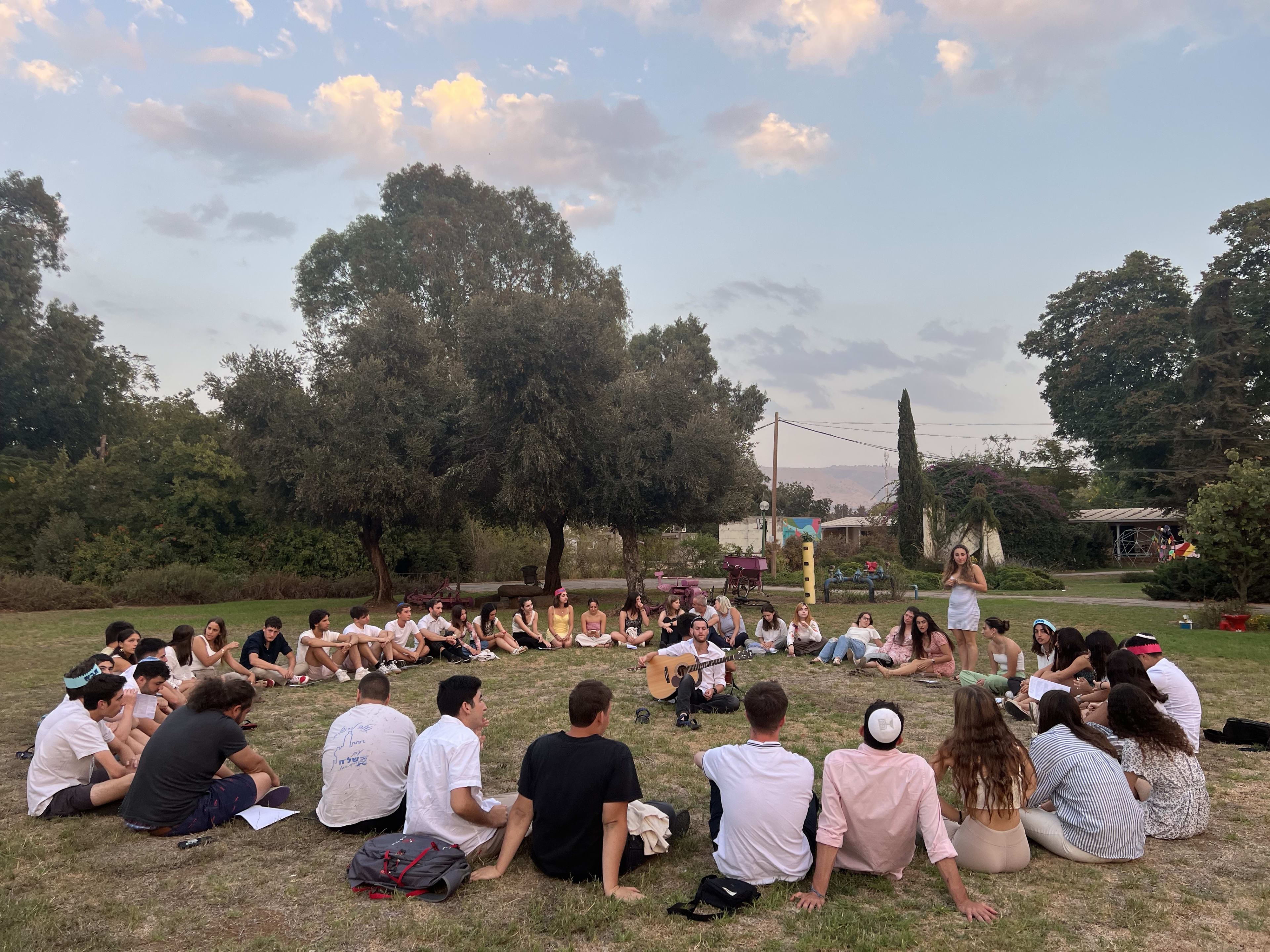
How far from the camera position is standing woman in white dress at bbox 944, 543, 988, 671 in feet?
32.0

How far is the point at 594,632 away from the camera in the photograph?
1382 cm

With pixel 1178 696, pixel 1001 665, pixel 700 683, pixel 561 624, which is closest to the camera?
pixel 1178 696

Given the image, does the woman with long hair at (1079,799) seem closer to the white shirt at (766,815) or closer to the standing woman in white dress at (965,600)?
the white shirt at (766,815)

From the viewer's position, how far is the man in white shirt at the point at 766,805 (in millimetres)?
4109

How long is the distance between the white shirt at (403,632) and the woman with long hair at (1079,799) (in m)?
9.11

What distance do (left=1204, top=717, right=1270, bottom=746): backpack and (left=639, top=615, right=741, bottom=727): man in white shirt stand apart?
435 cm

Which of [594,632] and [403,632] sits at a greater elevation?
[403,632]

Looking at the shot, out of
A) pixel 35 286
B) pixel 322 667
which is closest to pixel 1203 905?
pixel 322 667

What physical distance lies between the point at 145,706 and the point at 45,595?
1940cm

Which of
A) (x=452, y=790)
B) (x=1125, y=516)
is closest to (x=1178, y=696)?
(x=452, y=790)

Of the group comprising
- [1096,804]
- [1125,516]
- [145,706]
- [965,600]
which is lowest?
[145,706]

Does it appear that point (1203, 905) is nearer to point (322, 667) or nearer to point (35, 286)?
point (322, 667)

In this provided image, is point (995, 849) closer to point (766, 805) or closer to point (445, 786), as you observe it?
point (766, 805)

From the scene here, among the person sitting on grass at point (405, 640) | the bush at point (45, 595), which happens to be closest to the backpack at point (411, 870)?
the person sitting on grass at point (405, 640)
